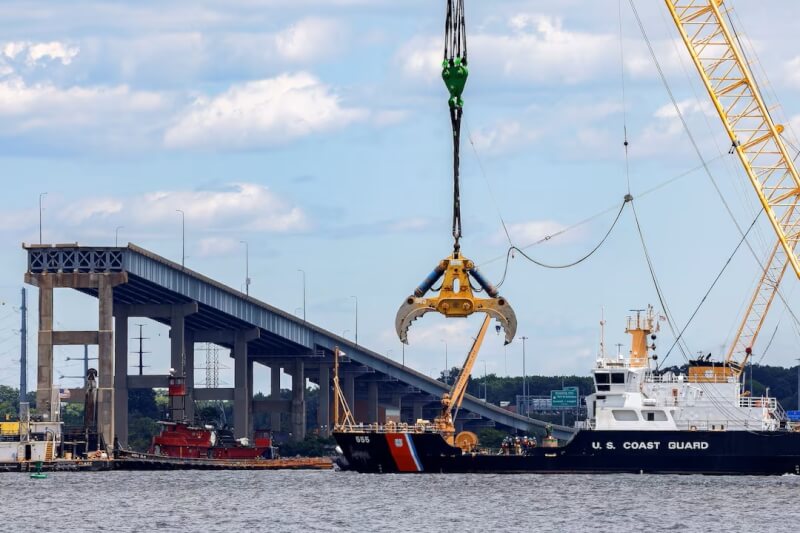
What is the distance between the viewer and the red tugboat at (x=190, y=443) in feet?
571

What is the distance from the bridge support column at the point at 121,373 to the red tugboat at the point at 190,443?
11.8 meters

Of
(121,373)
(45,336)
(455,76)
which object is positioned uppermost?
(455,76)

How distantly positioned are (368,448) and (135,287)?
54345 millimetres

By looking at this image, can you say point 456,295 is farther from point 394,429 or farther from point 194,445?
point 194,445

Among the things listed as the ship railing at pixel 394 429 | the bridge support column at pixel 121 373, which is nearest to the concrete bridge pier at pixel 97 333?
the bridge support column at pixel 121 373

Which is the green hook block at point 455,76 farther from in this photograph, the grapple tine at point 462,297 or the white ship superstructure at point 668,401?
the white ship superstructure at point 668,401

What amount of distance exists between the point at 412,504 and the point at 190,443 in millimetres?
70653

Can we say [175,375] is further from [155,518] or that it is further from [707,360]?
[155,518]

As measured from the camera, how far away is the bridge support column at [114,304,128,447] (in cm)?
19238

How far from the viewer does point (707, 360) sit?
131 meters

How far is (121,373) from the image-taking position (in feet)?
636

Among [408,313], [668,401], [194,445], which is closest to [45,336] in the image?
[194,445]

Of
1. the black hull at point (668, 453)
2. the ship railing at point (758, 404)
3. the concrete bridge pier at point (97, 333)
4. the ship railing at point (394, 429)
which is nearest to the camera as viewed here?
the black hull at point (668, 453)

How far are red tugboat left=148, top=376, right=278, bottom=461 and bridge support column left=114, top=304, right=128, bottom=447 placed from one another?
1182cm
